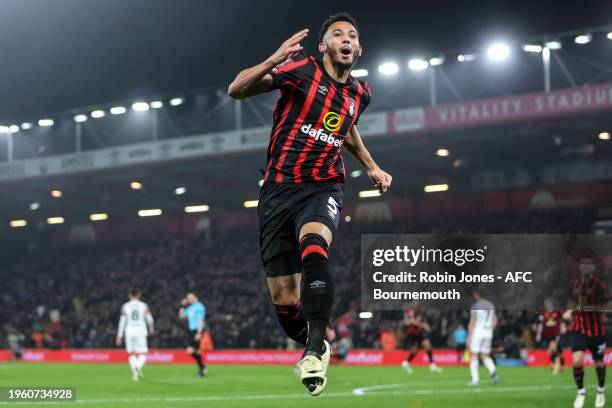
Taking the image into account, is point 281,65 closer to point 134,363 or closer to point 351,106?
point 351,106

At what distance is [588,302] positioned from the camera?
1291 centimetres

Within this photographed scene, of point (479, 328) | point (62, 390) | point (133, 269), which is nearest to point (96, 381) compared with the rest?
point (62, 390)

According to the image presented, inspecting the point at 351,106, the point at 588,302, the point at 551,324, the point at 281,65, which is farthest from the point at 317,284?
the point at 551,324

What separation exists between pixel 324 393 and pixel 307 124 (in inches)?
448

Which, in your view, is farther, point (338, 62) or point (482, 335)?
point (482, 335)

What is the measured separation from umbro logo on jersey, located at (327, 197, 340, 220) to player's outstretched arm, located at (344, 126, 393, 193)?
1.83ft

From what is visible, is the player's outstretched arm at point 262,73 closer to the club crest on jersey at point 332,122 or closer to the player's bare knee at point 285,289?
the club crest on jersey at point 332,122

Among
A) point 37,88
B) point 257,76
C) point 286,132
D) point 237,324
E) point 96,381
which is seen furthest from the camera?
point 237,324

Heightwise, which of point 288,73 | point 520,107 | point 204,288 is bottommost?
point 288,73

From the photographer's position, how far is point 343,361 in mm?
32844

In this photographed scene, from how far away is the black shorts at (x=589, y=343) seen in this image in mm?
14383

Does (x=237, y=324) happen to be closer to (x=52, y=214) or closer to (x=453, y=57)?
(x=453, y=57)

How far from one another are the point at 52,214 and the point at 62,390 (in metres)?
37.0

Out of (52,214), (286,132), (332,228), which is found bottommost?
(332,228)
